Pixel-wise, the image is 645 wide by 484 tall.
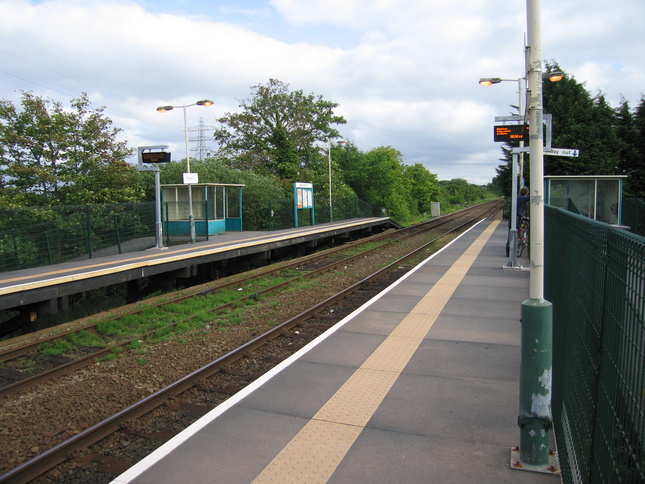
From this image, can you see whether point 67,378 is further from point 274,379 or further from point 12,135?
point 12,135

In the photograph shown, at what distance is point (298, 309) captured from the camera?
33.4ft

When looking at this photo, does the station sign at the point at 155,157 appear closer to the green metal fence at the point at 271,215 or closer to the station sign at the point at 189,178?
the station sign at the point at 189,178

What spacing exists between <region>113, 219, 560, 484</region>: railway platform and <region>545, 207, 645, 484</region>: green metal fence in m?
0.60

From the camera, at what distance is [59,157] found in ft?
58.2

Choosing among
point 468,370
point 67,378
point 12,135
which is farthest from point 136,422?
point 12,135

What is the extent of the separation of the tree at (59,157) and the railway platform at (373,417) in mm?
14028

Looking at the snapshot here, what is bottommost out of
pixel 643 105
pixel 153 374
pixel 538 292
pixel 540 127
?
pixel 153 374

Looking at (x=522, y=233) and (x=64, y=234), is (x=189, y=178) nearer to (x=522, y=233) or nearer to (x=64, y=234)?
(x=64, y=234)

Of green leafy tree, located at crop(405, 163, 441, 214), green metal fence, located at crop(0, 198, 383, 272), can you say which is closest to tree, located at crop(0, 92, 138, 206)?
green metal fence, located at crop(0, 198, 383, 272)

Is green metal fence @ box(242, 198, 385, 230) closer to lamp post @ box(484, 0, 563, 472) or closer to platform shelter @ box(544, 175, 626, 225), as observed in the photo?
platform shelter @ box(544, 175, 626, 225)

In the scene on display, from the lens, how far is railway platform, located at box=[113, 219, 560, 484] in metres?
3.60

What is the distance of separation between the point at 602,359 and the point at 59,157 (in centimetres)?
1893

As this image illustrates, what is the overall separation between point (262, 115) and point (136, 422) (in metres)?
44.7

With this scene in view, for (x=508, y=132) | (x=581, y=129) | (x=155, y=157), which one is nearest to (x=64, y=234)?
(x=155, y=157)
